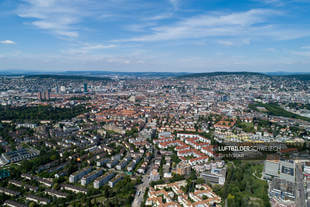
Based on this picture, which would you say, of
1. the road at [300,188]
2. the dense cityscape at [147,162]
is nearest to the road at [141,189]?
the dense cityscape at [147,162]

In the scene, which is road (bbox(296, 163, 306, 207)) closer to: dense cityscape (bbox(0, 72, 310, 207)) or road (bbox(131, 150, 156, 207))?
dense cityscape (bbox(0, 72, 310, 207))

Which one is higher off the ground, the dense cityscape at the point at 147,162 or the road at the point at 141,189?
the dense cityscape at the point at 147,162

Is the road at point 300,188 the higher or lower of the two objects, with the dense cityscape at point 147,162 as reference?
lower

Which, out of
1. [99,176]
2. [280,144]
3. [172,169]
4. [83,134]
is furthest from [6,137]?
[280,144]

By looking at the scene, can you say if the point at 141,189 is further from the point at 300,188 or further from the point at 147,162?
the point at 300,188

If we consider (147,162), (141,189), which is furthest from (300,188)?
(147,162)

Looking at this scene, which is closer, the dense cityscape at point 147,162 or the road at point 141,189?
the road at point 141,189

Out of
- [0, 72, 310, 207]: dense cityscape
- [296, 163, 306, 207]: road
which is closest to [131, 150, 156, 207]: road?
[0, 72, 310, 207]: dense cityscape

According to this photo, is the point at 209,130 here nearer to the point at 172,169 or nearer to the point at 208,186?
the point at 172,169

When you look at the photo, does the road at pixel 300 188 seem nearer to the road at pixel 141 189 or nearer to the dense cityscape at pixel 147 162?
the dense cityscape at pixel 147 162
